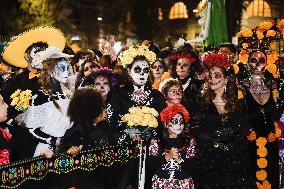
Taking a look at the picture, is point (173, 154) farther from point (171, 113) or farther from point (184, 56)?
A: point (184, 56)

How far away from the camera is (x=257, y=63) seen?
26.8ft

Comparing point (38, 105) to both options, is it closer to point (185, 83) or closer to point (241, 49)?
point (185, 83)

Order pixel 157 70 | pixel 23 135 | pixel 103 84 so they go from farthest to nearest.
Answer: pixel 157 70, pixel 103 84, pixel 23 135

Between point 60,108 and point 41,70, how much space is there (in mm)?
789

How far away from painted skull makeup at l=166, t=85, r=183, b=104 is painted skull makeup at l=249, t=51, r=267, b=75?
1.28 m

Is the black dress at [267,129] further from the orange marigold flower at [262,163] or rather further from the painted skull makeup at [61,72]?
the painted skull makeup at [61,72]

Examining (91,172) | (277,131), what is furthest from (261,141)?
(91,172)

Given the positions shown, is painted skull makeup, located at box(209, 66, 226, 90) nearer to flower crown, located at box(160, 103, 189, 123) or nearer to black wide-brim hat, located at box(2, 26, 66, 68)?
flower crown, located at box(160, 103, 189, 123)

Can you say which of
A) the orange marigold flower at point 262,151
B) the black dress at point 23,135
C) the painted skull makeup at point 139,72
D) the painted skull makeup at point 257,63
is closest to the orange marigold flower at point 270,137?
the orange marigold flower at point 262,151

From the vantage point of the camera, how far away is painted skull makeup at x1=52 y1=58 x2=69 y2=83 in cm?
683

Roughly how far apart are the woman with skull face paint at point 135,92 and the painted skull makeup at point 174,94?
0.13 meters

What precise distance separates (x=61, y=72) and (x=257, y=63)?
3132 mm

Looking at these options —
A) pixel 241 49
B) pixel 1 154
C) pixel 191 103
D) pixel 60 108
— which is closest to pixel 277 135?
pixel 191 103

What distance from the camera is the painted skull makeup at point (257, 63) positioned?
26.5 feet
